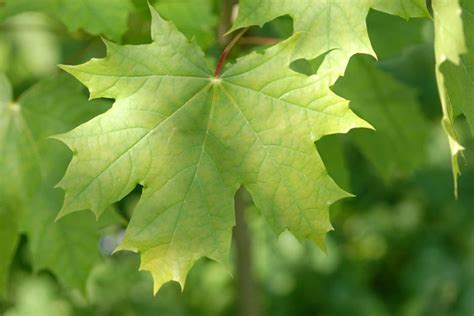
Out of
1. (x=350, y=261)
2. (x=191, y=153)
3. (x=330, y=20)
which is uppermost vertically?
(x=330, y=20)


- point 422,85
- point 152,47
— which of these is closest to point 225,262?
point 152,47

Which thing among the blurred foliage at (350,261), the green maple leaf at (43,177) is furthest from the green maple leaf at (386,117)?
the green maple leaf at (43,177)

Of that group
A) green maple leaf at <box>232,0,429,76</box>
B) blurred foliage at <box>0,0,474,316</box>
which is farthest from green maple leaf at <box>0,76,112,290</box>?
blurred foliage at <box>0,0,474,316</box>

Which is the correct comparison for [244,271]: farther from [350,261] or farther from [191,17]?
[350,261]

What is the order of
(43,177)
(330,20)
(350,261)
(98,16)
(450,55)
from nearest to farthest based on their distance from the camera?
1. (450,55)
2. (330,20)
3. (98,16)
4. (43,177)
5. (350,261)

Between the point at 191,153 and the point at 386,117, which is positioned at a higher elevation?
the point at 191,153

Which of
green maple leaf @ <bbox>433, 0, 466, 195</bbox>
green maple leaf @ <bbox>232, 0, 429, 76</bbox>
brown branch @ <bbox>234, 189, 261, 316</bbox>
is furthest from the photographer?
brown branch @ <bbox>234, 189, 261, 316</bbox>

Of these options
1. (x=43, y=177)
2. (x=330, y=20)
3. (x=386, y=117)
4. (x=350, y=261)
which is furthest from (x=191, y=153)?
(x=350, y=261)

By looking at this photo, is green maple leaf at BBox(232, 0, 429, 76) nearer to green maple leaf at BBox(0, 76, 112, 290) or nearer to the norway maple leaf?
the norway maple leaf
